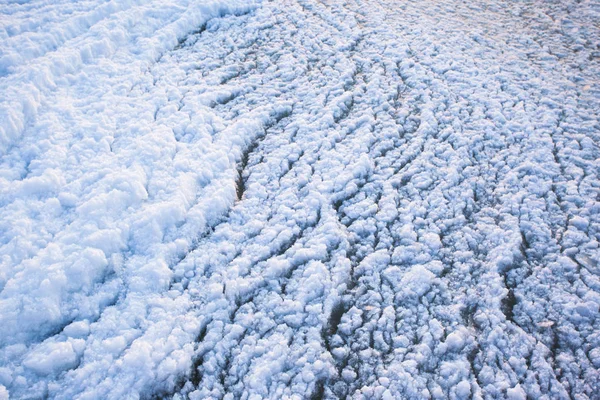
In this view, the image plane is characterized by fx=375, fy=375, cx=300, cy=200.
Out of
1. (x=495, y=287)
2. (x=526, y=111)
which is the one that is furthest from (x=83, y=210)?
(x=526, y=111)

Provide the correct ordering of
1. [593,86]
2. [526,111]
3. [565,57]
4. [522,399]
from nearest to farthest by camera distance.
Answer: [522,399]
[526,111]
[593,86]
[565,57]

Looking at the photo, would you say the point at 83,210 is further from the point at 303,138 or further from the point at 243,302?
the point at 303,138

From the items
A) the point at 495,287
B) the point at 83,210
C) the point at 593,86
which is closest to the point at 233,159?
the point at 83,210

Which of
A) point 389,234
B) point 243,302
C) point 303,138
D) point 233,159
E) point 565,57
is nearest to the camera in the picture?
point 243,302

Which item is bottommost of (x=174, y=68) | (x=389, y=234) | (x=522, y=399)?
(x=522, y=399)

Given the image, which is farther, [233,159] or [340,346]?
[233,159]

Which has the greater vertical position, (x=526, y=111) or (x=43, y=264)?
(x=43, y=264)
